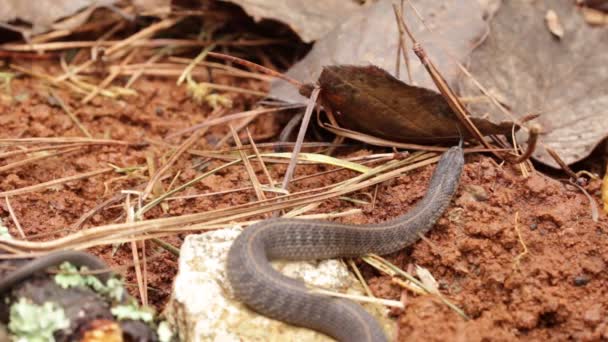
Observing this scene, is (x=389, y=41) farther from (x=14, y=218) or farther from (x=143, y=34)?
(x=14, y=218)

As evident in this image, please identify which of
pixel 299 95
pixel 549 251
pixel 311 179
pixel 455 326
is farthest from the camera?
pixel 299 95

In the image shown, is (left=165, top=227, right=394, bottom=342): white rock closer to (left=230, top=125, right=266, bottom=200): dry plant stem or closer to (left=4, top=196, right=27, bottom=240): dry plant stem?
(left=230, top=125, right=266, bottom=200): dry plant stem

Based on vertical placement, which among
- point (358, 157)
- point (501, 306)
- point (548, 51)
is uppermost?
point (548, 51)

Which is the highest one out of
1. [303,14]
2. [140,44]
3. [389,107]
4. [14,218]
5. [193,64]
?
[303,14]

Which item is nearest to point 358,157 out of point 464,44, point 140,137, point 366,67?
point 366,67

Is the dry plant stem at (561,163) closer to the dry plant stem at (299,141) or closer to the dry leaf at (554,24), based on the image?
the dry leaf at (554,24)

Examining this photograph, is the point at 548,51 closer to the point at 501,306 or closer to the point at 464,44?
the point at 464,44

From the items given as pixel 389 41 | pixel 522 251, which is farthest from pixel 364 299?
pixel 389 41
